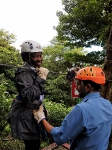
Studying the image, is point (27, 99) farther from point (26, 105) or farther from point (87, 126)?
point (87, 126)

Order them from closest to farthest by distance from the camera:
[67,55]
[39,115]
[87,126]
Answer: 1. [87,126]
2. [39,115]
3. [67,55]

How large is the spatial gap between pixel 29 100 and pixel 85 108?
2.24ft

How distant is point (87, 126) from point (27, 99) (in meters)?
0.74

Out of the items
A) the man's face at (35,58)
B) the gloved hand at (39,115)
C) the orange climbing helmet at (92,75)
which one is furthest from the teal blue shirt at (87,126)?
the man's face at (35,58)

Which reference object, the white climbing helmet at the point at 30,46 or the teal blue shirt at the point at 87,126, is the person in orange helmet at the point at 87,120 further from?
the white climbing helmet at the point at 30,46

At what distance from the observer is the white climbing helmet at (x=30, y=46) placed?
2.54 metres

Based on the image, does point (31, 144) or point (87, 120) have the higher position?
point (87, 120)

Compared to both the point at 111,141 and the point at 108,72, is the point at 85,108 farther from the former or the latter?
the point at 111,141

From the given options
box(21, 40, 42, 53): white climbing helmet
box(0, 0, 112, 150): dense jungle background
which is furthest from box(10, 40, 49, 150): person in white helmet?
box(0, 0, 112, 150): dense jungle background

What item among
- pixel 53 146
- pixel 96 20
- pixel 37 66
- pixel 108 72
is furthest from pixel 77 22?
pixel 37 66

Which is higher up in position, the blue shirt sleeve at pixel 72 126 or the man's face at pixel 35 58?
the man's face at pixel 35 58

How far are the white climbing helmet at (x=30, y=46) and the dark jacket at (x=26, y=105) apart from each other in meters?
0.21

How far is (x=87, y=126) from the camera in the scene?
5.97 ft

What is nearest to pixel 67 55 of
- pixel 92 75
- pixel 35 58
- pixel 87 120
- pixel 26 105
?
pixel 35 58
